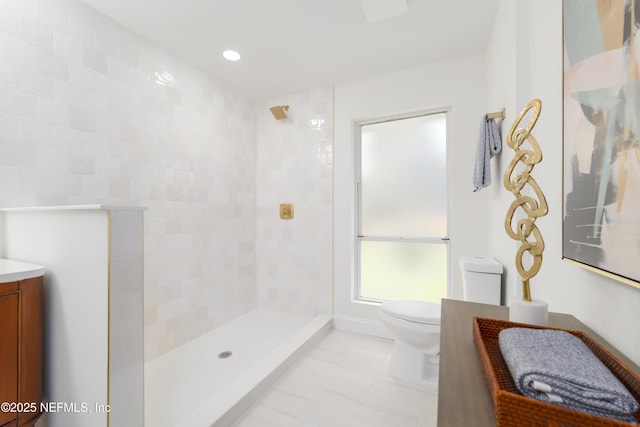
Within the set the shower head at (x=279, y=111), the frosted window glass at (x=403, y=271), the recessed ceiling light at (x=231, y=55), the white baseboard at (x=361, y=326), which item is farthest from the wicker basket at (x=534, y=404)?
the shower head at (x=279, y=111)

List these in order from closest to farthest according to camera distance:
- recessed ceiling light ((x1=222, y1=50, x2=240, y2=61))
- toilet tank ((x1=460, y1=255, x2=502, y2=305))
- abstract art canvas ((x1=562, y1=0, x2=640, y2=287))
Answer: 1. abstract art canvas ((x1=562, y1=0, x2=640, y2=287))
2. toilet tank ((x1=460, y1=255, x2=502, y2=305))
3. recessed ceiling light ((x1=222, y1=50, x2=240, y2=61))

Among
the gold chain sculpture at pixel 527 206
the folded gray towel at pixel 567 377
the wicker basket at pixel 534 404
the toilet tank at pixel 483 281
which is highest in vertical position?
the gold chain sculpture at pixel 527 206

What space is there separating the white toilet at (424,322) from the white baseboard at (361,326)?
1.76 ft

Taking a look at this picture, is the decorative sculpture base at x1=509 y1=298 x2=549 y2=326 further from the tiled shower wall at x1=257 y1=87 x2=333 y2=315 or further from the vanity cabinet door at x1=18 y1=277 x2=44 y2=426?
the tiled shower wall at x1=257 y1=87 x2=333 y2=315

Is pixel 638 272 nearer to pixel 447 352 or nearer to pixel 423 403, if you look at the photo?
pixel 447 352

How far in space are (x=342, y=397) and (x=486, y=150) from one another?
1.84 metres

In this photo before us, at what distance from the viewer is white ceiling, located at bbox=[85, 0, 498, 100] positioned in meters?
1.75

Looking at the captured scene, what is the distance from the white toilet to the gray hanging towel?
538 mm

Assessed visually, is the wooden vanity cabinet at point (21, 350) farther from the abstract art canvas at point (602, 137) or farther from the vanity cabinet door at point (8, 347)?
the abstract art canvas at point (602, 137)

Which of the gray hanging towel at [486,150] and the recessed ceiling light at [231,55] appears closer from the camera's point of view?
the gray hanging towel at [486,150]

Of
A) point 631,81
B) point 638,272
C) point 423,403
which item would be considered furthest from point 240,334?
point 631,81

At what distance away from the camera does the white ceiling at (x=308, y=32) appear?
1.75 metres

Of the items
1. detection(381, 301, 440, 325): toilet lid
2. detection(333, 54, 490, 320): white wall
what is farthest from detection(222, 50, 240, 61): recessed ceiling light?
detection(381, 301, 440, 325): toilet lid

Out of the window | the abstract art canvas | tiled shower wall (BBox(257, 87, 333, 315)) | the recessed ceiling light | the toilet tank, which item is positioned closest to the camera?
the abstract art canvas
